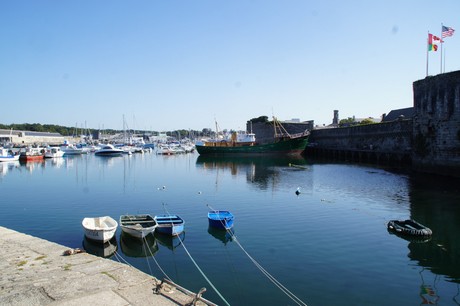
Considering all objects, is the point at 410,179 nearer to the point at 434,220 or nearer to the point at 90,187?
the point at 434,220

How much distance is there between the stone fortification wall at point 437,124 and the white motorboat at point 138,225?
23.8 meters

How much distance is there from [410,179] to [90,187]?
25.3m

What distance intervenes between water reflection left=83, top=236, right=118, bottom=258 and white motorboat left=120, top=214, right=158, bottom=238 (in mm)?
689

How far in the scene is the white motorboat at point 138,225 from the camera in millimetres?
13180

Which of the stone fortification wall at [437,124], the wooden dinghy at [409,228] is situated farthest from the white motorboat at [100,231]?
the stone fortification wall at [437,124]

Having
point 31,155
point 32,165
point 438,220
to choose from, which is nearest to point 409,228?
point 438,220

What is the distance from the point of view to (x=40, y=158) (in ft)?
194

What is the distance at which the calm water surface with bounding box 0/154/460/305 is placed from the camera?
9.35 meters

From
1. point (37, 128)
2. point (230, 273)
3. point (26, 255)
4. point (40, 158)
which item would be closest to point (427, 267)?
point (230, 273)

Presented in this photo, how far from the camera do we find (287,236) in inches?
547

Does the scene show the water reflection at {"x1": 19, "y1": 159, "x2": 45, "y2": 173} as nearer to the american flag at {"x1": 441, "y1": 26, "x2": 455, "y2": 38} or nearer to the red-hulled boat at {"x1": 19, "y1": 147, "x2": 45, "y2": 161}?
the red-hulled boat at {"x1": 19, "y1": 147, "x2": 45, "y2": 161}

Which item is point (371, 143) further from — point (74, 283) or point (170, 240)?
point (74, 283)

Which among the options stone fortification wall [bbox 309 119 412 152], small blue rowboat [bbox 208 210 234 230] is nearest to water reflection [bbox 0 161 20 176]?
small blue rowboat [bbox 208 210 234 230]

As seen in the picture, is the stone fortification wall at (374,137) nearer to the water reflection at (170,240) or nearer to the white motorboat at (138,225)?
the water reflection at (170,240)
